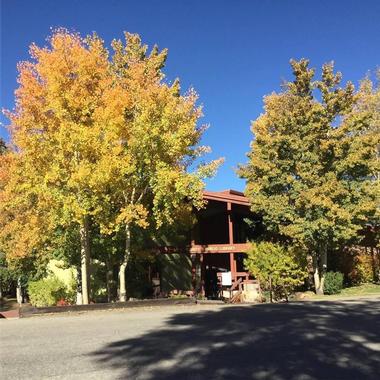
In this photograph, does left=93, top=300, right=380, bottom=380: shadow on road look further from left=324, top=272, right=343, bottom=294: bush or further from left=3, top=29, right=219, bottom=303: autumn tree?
left=324, top=272, right=343, bottom=294: bush

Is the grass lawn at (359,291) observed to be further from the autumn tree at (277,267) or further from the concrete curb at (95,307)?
the concrete curb at (95,307)

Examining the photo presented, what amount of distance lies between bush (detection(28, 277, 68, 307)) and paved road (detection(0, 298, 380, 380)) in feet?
34.3

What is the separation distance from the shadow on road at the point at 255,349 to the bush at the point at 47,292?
13.1 metres

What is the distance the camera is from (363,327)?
10.9 meters

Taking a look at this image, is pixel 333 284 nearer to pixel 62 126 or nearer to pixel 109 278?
pixel 109 278

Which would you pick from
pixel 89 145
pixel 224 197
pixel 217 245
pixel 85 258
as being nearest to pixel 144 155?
pixel 89 145

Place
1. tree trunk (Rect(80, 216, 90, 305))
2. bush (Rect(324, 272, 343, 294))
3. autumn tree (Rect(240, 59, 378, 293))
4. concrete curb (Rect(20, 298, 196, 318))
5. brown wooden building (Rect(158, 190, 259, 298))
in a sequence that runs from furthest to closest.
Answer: brown wooden building (Rect(158, 190, 259, 298)), bush (Rect(324, 272, 343, 294)), autumn tree (Rect(240, 59, 378, 293)), tree trunk (Rect(80, 216, 90, 305)), concrete curb (Rect(20, 298, 196, 318))

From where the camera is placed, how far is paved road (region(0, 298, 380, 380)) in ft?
24.0

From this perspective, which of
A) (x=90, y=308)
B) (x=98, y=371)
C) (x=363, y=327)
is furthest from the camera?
(x=90, y=308)

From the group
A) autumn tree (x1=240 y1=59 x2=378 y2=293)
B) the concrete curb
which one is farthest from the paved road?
autumn tree (x1=240 y1=59 x2=378 y2=293)

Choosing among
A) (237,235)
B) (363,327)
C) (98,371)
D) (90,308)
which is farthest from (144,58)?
(98,371)

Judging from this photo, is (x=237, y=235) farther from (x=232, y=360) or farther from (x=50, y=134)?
(x=232, y=360)

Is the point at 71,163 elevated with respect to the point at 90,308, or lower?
elevated

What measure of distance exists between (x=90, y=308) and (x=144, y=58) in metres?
17.0
